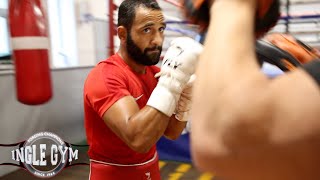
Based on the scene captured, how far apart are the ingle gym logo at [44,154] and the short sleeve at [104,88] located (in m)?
2.11

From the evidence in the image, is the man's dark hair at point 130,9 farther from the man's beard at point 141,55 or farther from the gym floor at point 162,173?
the gym floor at point 162,173

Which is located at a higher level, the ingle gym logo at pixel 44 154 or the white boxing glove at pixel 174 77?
the white boxing glove at pixel 174 77

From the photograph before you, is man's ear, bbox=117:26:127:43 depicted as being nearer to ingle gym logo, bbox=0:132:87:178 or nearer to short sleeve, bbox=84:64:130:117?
short sleeve, bbox=84:64:130:117

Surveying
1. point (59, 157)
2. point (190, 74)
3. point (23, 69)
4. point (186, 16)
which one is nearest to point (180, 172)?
point (59, 157)

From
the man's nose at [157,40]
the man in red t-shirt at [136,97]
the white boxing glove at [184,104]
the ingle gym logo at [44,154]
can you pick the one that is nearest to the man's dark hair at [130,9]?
the man in red t-shirt at [136,97]

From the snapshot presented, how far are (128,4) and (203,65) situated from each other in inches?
46.3

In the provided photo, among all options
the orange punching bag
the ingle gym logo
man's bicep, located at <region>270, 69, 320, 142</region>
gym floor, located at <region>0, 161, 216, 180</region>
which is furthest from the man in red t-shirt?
the ingle gym logo

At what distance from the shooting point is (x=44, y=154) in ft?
10.9

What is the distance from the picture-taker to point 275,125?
320mm

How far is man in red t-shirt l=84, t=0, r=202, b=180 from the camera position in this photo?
1099 millimetres

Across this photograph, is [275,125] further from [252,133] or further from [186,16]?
[186,16]

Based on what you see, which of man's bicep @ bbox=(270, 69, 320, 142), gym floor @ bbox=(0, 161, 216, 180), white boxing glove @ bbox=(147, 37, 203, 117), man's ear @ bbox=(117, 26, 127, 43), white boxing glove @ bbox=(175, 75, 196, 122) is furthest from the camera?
gym floor @ bbox=(0, 161, 216, 180)

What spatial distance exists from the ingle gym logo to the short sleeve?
2.11 m

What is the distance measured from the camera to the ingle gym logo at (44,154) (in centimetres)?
309
